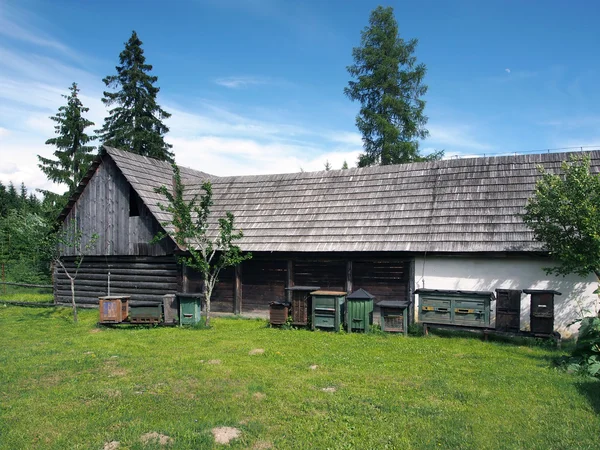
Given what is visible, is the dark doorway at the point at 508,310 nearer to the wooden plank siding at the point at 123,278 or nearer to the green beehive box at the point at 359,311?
the green beehive box at the point at 359,311

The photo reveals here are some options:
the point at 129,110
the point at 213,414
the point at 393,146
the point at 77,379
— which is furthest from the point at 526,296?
the point at 129,110

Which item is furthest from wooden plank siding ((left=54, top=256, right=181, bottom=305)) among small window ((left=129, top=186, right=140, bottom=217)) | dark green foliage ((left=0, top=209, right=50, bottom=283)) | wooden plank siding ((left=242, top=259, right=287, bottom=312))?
dark green foliage ((left=0, top=209, right=50, bottom=283))

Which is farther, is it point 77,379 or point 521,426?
point 77,379

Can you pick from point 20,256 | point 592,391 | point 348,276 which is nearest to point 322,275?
point 348,276

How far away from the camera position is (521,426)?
6234 millimetres

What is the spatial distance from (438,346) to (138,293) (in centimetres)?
1161

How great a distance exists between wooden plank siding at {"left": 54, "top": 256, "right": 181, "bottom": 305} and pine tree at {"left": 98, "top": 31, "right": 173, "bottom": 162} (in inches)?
582

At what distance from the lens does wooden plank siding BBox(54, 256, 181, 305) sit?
17.6 metres

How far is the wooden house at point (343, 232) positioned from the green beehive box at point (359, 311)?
61.6 inches

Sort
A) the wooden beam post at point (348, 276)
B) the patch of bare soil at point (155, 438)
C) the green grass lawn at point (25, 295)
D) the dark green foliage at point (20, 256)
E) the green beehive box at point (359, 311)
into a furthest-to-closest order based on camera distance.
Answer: the dark green foliage at point (20, 256)
the green grass lawn at point (25, 295)
the wooden beam post at point (348, 276)
the green beehive box at point (359, 311)
the patch of bare soil at point (155, 438)

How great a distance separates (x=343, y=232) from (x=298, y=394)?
27.4 feet

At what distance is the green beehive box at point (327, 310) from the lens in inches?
528

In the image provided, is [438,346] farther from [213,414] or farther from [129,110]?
[129,110]

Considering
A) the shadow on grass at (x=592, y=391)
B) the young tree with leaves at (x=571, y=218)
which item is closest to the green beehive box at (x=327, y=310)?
the young tree with leaves at (x=571, y=218)
